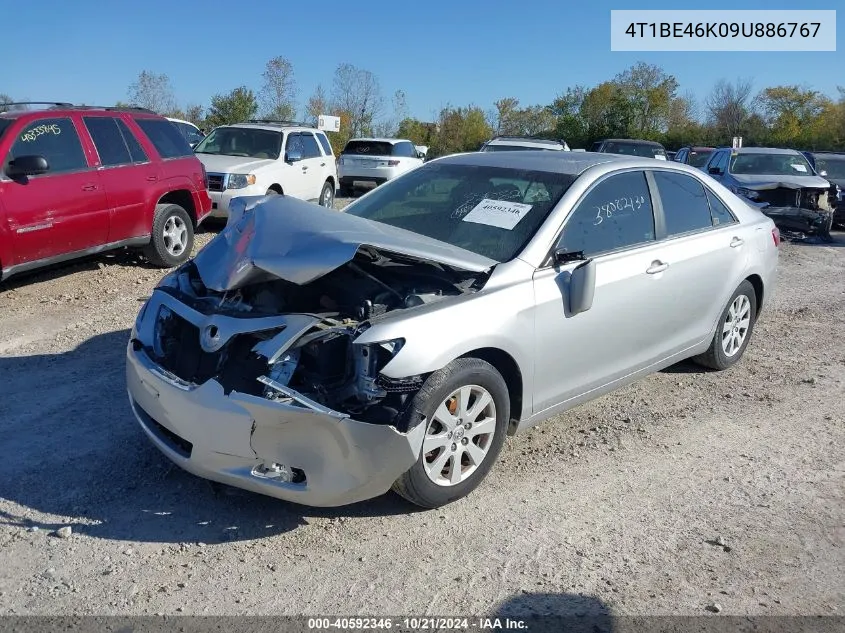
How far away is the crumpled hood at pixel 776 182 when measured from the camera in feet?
42.3

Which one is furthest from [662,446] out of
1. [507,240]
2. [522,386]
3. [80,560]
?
[80,560]

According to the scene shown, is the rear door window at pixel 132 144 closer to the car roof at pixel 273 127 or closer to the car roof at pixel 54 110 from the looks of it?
the car roof at pixel 54 110

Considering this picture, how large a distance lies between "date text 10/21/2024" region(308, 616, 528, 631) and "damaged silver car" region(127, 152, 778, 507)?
1.88ft

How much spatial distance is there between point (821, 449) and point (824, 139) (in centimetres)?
3818

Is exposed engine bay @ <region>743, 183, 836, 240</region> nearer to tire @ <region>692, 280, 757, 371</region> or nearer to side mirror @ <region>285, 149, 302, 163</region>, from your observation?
tire @ <region>692, 280, 757, 371</region>

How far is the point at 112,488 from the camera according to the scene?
12.2ft

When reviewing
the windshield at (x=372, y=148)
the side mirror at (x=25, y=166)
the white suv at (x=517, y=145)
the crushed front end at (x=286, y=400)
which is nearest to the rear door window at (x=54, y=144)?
the side mirror at (x=25, y=166)

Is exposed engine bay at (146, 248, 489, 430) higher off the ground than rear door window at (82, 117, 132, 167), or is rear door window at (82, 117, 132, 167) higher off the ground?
rear door window at (82, 117, 132, 167)

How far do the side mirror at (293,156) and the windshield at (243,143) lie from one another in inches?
6.1

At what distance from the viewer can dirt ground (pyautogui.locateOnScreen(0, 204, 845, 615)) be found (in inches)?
119

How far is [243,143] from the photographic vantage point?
12.5m

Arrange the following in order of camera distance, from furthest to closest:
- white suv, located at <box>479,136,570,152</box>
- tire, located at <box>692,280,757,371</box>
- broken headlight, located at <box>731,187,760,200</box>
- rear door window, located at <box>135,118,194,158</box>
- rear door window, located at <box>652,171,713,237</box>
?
white suv, located at <box>479,136,570,152</box>, broken headlight, located at <box>731,187,760,200</box>, rear door window, located at <box>135,118,194,158</box>, tire, located at <box>692,280,757,371</box>, rear door window, located at <box>652,171,713,237</box>

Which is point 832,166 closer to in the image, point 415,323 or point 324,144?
point 324,144

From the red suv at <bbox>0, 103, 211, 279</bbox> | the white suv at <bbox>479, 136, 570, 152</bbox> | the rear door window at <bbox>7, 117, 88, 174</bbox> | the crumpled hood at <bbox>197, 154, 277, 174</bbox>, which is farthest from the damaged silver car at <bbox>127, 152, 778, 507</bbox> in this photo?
the white suv at <bbox>479, 136, 570, 152</bbox>
